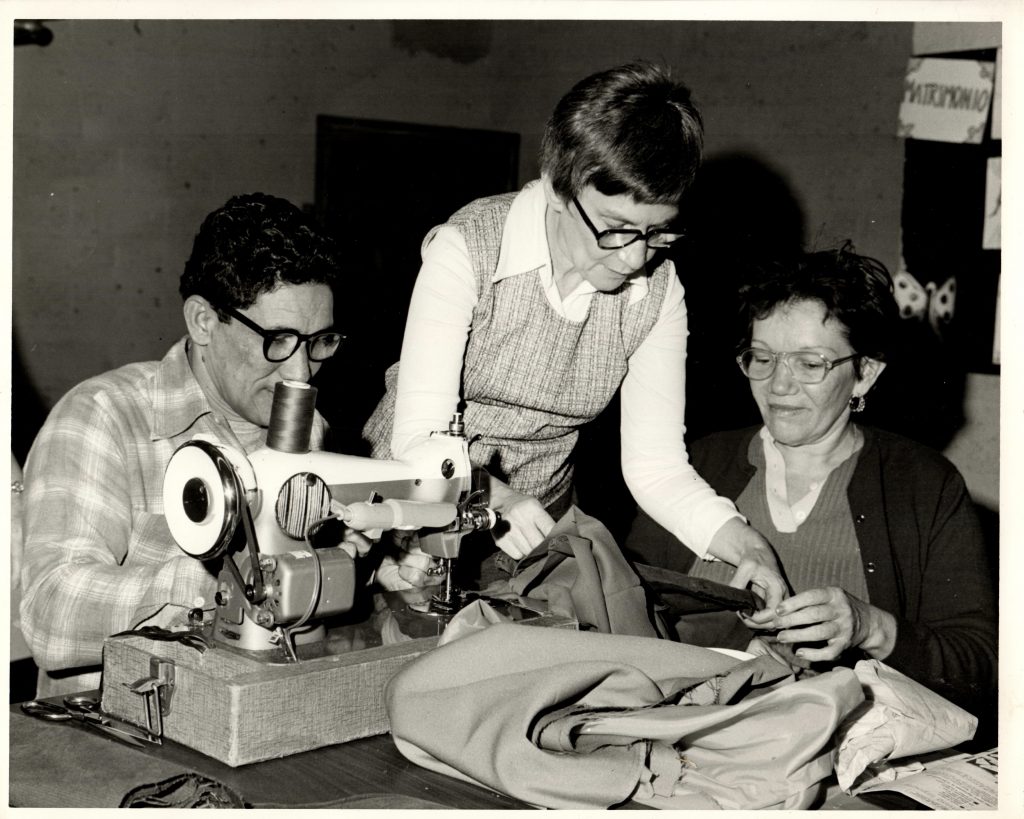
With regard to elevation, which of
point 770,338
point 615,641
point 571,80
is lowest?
point 615,641

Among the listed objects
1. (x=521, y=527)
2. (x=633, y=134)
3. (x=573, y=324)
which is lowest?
(x=521, y=527)

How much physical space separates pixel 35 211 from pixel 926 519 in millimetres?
3349

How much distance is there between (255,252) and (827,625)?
1.22 m

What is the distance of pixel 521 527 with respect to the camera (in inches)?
77.9

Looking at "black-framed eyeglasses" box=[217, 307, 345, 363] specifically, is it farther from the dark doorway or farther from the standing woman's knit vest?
the dark doorway

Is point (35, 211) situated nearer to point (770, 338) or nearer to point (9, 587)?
point (9, 587)

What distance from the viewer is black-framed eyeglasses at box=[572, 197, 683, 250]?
2.00m

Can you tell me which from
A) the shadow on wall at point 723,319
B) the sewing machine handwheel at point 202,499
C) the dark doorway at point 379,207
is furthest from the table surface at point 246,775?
the dark doorway at point 379,207

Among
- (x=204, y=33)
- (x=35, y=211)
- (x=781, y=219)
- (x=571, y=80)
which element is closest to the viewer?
(x=781, y=219)

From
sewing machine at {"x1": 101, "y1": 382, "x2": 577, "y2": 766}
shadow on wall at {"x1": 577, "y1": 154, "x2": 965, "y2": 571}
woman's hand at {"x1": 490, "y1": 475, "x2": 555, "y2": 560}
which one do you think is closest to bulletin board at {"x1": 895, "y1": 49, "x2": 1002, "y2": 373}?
shadow on wall at {"x1": 577, "y1": 154, "x2": 965, "y2": 571}

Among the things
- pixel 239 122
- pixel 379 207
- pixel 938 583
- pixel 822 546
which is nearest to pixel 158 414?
pixel 822 546

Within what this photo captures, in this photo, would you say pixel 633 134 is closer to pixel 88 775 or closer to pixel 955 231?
pixel 88 775

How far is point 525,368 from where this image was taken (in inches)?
89.6

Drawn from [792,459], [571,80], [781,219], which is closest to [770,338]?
[792,459]
